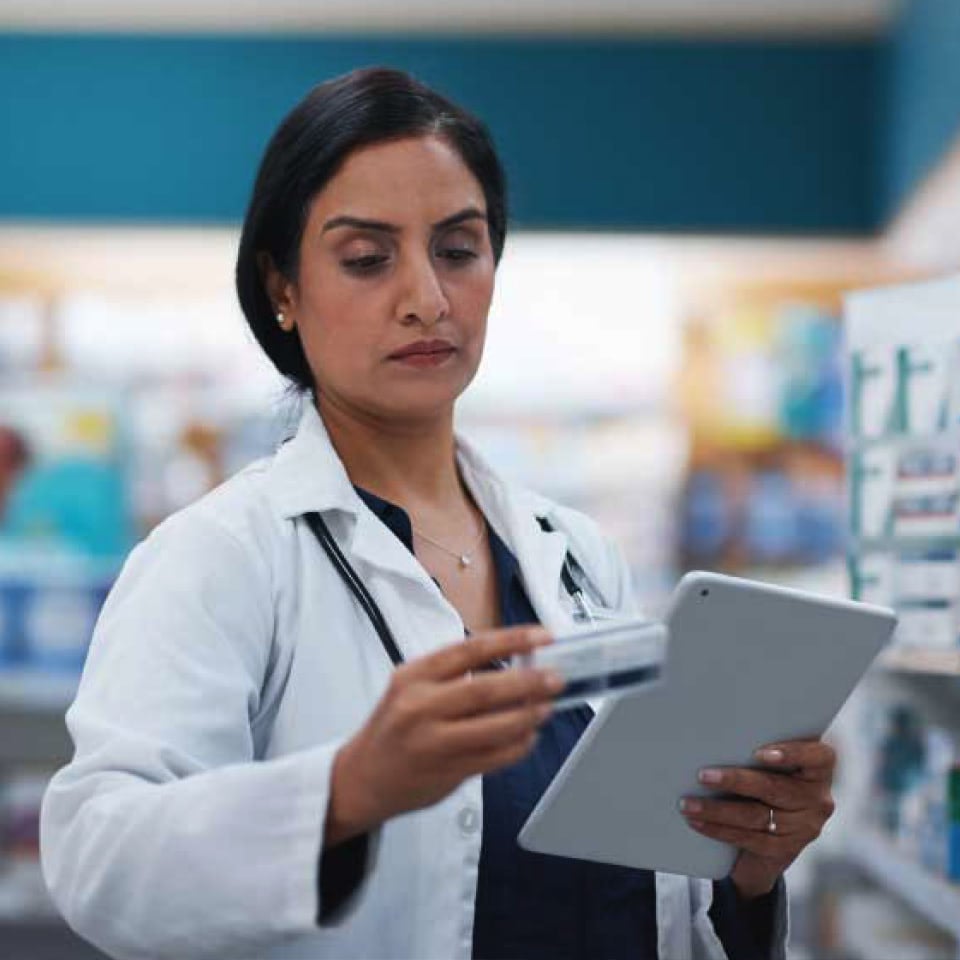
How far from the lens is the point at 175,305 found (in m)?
5.62

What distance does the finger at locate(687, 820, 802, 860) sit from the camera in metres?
1.51

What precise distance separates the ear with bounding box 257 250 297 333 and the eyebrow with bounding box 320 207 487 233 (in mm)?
135

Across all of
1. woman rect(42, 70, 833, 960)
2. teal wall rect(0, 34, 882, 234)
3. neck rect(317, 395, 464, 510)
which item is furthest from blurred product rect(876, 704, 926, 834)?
teal wall rect(0, 34, 882, 234)

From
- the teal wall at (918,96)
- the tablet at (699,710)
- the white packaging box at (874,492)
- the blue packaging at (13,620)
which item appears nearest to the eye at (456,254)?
the tablet at (699,710)

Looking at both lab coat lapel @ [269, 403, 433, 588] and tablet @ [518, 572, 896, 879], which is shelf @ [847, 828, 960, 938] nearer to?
tablet @ [518, 572, 896, 879]

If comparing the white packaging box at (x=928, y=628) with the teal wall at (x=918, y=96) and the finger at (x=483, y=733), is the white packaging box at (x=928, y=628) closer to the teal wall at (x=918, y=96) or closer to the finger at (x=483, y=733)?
the finger at (x=483, y=733)

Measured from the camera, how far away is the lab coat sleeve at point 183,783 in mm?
1175

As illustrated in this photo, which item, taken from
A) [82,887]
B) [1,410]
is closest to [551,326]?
[1,410]

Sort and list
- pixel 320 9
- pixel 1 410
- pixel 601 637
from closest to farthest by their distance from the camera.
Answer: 1. pixel 601 637
2. pixel 1 410
3. pixel 320 9

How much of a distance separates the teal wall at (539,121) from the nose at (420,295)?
160 inches

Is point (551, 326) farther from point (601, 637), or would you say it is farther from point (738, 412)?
point (601, 637)

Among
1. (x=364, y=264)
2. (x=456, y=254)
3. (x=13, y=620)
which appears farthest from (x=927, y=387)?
(x=13, y=620)

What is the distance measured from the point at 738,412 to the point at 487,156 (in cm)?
402

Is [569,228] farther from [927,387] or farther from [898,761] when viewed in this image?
[927,387]
